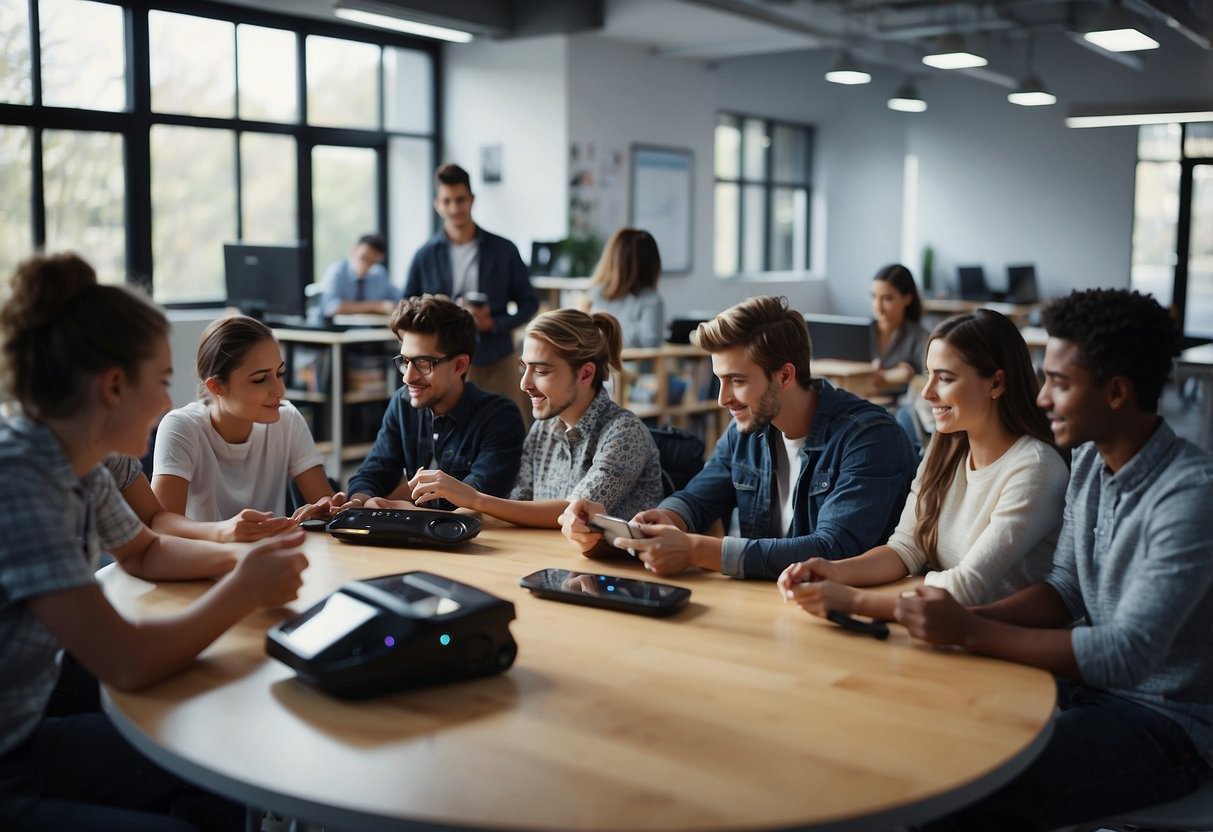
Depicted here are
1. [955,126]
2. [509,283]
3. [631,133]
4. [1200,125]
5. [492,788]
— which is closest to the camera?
[492,788]

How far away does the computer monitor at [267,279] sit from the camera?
6582 mm

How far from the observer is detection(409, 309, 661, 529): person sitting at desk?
2.68 metres

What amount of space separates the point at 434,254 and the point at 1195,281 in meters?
9.66

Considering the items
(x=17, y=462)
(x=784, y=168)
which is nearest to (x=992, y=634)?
(x=17, y=462)

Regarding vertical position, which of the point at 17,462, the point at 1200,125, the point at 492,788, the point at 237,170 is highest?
the point at 1200,125

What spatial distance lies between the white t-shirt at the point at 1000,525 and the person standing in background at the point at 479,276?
323 centimetres

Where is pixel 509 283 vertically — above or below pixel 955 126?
below

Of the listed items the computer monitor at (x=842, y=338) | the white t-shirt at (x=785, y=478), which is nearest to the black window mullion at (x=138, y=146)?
the computer monitor at (x=842, y=338)

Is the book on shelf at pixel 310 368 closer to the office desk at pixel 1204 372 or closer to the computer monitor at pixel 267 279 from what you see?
the computer monitor at pixel 267 279

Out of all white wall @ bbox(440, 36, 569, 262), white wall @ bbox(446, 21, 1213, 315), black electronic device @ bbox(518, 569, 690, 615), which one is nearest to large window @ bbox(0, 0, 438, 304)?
white wall @ bbox(440, 36, 569, 262)

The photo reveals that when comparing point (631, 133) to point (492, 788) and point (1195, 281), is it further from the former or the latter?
point (492, 788)

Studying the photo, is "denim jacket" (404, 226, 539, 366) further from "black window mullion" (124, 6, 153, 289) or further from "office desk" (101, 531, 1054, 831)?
"office desk" (101, 531, 1054, 831)

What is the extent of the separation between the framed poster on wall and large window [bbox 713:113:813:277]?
1885 millimetres

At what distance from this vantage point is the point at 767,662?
1.64 metres
